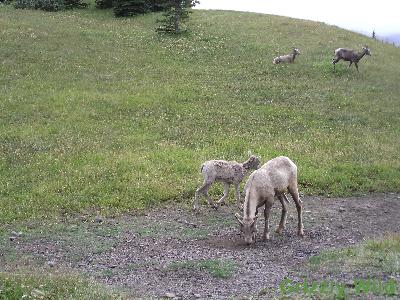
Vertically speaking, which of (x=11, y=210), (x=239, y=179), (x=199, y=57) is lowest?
(x=11, y=210)

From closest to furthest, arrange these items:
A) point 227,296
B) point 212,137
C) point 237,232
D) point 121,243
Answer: point 227,296, point 121,243, point 237,232, point 212,137

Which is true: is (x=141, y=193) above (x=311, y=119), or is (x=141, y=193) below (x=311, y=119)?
below

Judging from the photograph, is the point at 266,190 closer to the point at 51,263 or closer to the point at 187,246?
the point at 187,246

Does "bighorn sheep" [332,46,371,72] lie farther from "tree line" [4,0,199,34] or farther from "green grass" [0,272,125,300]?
"green grass" [0,272,125,300]

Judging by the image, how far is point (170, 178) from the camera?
17812mm

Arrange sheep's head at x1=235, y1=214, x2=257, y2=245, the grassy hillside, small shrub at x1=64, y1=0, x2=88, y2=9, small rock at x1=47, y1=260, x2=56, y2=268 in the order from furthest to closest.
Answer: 1. small shrub at x1=64, y1=0, x2=88, y2=9
2. the grassy hillside
3. sheep's head at x1=235, y1=214, x2=257, y2=245
4. small rock at x1=47, y1=260, x2=56, y2=268

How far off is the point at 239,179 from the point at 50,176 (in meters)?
6.44

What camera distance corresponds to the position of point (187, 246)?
42.2 feet

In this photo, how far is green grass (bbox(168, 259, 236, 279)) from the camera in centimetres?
1084

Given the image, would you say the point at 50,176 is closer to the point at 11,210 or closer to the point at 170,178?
the point at 11,210

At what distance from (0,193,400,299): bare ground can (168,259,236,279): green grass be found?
23mm

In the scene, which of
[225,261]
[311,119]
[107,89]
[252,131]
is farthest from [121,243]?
[107,89]

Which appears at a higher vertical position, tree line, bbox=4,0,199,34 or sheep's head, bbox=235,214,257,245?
tree line, bbox=4,0,199,34

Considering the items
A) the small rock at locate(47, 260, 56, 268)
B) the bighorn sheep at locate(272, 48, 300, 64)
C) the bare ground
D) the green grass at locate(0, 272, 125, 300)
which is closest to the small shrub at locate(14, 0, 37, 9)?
the bighorn sheep at locate(272, 48, 300, 64)
